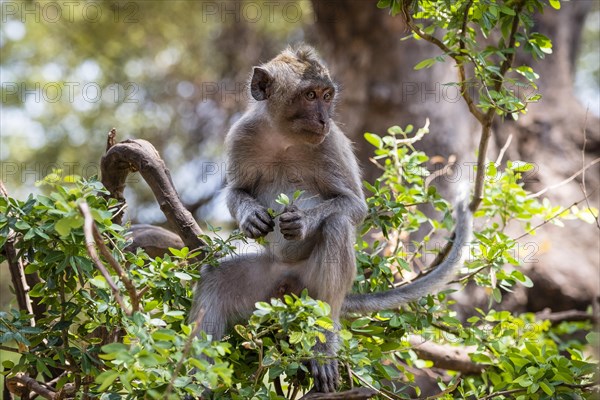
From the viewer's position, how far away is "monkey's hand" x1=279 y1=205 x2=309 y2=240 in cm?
614

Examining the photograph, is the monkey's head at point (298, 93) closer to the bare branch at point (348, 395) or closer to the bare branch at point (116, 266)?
the bare branch at point (348, 395)

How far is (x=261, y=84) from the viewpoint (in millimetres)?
7477

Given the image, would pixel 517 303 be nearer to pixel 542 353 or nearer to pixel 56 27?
pixel 542 353

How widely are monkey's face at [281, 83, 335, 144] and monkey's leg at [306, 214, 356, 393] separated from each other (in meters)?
0.90

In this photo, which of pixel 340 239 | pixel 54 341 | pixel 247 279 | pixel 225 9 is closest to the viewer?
pixel 54 341

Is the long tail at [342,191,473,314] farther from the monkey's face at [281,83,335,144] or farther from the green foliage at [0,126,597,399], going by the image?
the monkey's face at [281,83,335,144]

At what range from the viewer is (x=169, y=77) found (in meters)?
18.9

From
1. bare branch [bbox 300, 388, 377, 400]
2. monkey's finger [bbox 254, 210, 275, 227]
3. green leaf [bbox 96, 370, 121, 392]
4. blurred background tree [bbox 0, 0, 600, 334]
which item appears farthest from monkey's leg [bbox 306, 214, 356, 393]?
blurred background tree [bbox 0, 0, 600, 334]

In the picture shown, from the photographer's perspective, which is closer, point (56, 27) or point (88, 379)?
point (88, 379)

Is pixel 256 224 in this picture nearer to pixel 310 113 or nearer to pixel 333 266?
pixel 333 266

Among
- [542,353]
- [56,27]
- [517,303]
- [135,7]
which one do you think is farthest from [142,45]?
[542,353]

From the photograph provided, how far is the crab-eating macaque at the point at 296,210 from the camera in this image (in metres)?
6.28

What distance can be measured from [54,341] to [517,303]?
8.34 m

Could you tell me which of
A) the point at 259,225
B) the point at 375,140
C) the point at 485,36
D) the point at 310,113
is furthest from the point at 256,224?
the point at 485,36
